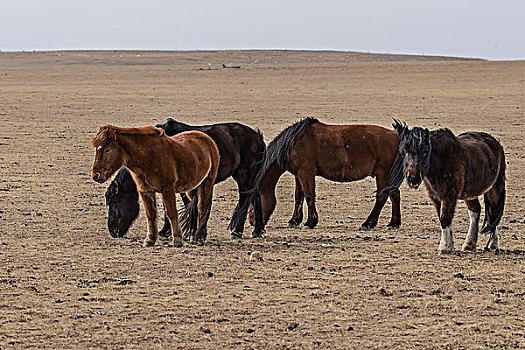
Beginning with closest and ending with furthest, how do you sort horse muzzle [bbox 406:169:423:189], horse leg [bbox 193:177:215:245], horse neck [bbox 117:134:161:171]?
horse muzzle [bbox 406:169:423:189]
horse neck [bbox 117:134:161:171]
horse leg [bbox 193:177:215:245]

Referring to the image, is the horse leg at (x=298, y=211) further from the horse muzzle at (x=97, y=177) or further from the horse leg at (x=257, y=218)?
the horse muzzle at (x=97, y=177)

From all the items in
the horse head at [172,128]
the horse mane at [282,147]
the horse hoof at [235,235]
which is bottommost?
the horse hoof at [235,235]

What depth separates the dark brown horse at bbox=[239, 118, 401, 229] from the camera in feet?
33.3

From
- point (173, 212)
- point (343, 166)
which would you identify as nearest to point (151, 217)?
point (173, 212)

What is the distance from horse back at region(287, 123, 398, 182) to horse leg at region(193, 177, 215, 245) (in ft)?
4.86

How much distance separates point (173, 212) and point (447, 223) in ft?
9.27

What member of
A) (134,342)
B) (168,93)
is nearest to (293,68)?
(168,93)

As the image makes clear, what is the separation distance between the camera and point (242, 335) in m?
5.66

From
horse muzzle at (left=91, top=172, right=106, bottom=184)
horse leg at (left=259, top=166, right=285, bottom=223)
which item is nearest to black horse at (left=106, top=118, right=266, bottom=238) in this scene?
horse leg at (left=259, top=166, right=285, bottom=223)

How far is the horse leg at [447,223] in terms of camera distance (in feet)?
26.3

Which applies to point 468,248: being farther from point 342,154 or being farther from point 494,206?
point 342,154

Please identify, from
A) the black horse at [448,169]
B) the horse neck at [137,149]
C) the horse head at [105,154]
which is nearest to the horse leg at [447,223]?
the black horse at [448,169]

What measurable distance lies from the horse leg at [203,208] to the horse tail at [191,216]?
0.09 metres

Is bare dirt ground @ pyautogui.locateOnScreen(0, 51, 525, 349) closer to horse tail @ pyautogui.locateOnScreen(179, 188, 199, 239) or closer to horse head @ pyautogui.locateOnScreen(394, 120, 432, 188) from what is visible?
horse tail @ pyautogui.locateOnScreen(179, 188, 199, 239)
